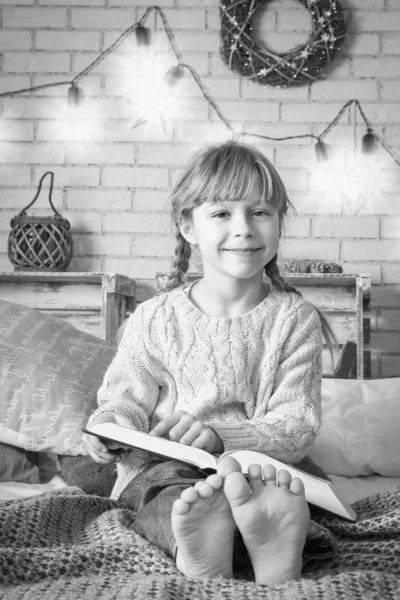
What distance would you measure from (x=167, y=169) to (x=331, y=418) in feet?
5.93

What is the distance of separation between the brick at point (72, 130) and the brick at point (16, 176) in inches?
6.0

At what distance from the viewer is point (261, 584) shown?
75cm

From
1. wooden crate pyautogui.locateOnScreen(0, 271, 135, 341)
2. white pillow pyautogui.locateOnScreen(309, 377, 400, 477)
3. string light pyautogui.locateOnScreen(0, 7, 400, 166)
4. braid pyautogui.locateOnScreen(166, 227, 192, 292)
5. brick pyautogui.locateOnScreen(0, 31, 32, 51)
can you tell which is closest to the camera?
braid pyautogui.locateOnScreen(166, 227, 192, 292)

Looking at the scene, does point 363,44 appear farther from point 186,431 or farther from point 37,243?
point 186,431

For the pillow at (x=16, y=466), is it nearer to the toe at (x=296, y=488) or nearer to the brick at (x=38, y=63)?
the toe at (x=296, y=488)

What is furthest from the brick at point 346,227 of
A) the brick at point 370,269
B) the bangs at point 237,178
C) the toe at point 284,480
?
the toe at point 284,480

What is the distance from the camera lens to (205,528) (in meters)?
0.76

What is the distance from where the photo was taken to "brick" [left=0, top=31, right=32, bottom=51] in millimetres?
3184

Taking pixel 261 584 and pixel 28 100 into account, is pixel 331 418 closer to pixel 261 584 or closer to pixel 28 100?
pixel 261 584

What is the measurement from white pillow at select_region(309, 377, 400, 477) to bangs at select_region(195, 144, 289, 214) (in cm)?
56

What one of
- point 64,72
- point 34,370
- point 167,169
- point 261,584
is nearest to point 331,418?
point 34,370

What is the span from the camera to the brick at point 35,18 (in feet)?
10.4

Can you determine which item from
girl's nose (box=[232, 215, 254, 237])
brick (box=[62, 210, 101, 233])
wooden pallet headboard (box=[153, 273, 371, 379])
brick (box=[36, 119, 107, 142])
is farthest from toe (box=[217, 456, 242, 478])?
brick (box=[36, 119, 107, 142])

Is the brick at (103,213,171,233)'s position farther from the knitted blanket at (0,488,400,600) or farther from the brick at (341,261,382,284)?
the knitted blanket at (0,488,400,600)
